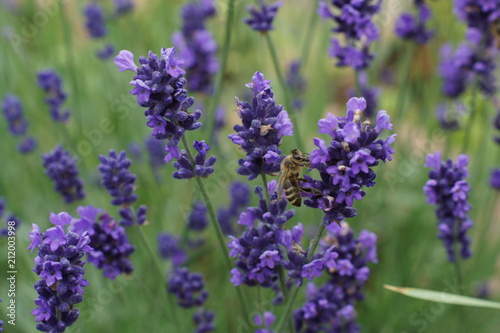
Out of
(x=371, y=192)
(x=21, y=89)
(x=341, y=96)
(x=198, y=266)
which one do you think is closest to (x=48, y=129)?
(x=21, y=89)

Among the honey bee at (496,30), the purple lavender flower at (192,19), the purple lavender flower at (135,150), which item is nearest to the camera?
the honey bee at (496,30)

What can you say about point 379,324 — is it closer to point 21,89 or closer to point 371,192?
point 371,192

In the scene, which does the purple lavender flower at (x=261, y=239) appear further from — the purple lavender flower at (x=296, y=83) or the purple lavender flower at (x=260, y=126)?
the purple lavender flower at (x=296, y=83)

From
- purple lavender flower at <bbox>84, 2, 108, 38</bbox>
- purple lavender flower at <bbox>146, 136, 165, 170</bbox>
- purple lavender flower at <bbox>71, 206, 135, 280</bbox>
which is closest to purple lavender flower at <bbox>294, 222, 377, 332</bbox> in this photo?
purple lavender flower at <bbox>71, 206, 135, 280</bbox>

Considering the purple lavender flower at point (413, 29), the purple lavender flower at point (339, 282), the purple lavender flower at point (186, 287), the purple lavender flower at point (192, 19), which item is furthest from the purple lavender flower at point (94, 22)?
the purple lavender flower at point (339, 282)

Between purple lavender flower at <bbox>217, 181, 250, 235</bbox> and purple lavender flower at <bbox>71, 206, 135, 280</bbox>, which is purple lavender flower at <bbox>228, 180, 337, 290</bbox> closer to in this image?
purple lavender flower at <bbox>71, 206, 135, 280</bbox>
